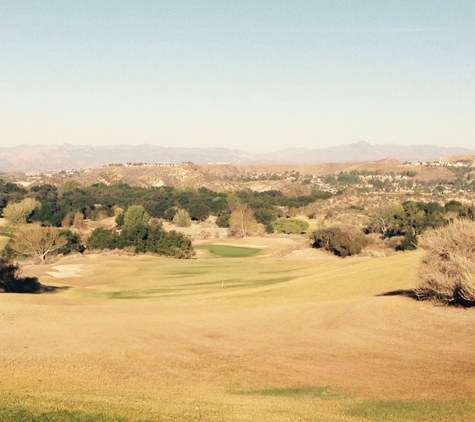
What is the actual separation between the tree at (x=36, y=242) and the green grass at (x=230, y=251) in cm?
2493

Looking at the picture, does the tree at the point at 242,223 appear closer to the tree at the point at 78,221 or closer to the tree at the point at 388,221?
the tree at the point at 388,221

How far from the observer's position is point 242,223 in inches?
4995

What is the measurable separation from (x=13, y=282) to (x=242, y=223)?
76.5 meters

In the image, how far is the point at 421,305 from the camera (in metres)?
31.2

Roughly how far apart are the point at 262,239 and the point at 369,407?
319 feet

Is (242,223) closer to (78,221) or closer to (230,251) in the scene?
(230,251)

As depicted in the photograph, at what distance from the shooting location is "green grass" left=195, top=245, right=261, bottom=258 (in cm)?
9669

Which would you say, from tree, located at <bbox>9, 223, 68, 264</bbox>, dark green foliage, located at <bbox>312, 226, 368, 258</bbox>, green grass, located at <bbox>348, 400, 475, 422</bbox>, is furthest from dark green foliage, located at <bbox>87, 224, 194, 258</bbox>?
green grass, located at <bbox>348, 400, 475, 422</bbox>

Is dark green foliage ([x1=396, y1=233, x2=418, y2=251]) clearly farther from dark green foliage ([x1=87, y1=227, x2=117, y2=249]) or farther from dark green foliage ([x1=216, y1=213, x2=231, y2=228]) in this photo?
dark green foliage ([x1=216, y1=213, x2=231, y2=228])

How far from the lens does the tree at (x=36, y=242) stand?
8750cm

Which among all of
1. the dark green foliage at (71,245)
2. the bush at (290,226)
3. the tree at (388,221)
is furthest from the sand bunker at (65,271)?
the bush at (290,226)

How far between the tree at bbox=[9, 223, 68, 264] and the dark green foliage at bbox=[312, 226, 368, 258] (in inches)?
1514

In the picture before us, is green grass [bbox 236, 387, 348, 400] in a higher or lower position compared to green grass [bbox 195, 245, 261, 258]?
higher

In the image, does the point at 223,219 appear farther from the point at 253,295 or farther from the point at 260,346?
the point at 260,346
